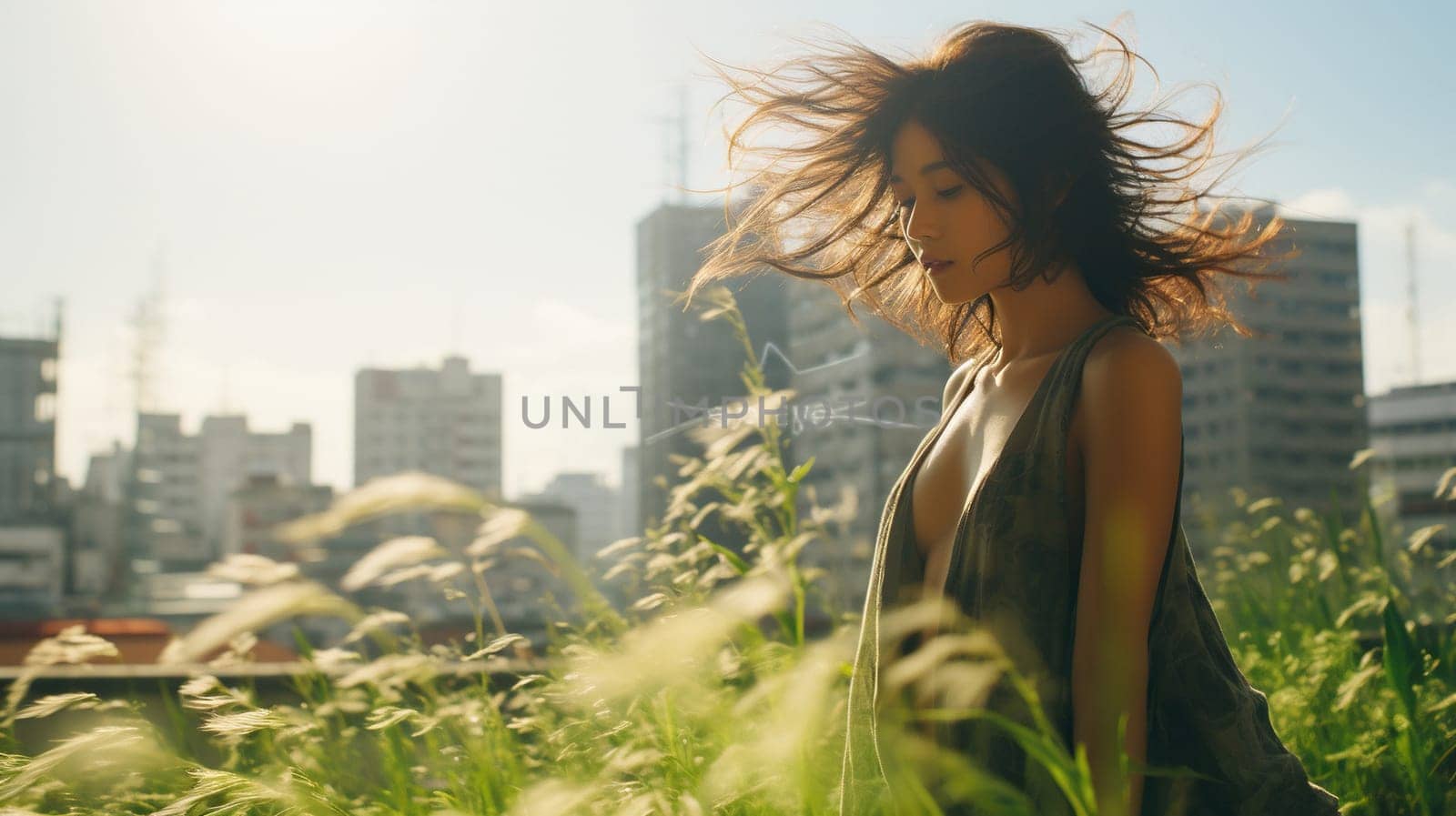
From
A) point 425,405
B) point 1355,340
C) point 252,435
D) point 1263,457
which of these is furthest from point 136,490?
point 1355,340

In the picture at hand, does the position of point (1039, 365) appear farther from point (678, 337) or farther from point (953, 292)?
point (678, 337)

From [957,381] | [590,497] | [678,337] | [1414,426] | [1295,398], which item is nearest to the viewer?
[957,381]

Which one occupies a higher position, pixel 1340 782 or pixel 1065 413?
pixel 1065 413

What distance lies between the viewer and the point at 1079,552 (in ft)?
3.15

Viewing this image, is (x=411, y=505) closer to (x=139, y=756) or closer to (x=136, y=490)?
(x=139, y=756)

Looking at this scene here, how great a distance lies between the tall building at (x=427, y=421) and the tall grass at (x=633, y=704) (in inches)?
3229

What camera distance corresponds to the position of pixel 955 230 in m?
1.11

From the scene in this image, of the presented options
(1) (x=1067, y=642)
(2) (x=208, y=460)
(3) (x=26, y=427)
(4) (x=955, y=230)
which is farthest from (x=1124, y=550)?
(2) (x=208, y=460)

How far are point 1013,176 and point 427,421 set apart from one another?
8506 cm

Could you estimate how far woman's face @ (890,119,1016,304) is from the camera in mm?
1103

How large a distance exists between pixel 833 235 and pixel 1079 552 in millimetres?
632

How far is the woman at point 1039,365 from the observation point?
0.89m

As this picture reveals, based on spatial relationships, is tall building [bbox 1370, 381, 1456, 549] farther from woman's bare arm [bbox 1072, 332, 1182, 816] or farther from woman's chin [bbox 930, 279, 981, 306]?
woman's bare arm [bbox 1072, 332, 1182, 816]

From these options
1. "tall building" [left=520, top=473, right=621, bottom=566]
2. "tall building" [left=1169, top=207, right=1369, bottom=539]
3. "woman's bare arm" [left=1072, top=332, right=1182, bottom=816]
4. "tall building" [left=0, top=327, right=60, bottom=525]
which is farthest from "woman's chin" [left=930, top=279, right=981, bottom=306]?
"tall building" [left=520, top=473, right=621, bottom=566]
